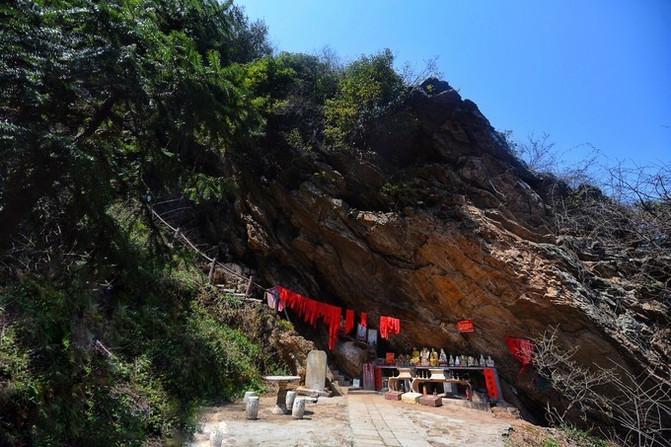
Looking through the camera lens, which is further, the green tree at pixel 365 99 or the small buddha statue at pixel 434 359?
the green tree at pixel 365 99

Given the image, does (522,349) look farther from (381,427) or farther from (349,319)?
(381,427)

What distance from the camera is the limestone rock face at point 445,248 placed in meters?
9.87

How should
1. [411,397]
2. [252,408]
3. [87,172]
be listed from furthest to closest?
[411,397], [252,408], [87,172]

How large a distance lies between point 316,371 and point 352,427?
365 cm

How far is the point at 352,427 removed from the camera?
6.31 m

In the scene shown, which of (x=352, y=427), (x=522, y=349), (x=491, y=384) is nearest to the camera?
(x=352, y=427)

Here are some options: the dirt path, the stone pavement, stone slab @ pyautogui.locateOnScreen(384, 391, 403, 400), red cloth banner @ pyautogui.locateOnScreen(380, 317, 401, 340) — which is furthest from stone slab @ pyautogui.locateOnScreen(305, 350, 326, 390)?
red cloth banner @ pyautogui.locateOnScreen(380, 317, 401, 340)

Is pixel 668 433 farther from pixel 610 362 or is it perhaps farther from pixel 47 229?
pixel 47 229

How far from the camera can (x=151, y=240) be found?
5.72m

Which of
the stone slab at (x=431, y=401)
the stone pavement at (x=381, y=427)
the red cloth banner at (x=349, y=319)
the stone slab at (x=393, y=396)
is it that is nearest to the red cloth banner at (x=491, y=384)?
the stone slab at (x=431, y=401)

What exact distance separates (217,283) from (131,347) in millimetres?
5089

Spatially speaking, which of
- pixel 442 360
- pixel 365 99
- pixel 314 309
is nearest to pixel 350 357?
pixel 314 309

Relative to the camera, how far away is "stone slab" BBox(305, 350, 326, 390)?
9.76 metres

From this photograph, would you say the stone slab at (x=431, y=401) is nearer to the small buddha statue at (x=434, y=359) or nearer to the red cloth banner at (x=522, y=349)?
the small buddha statue at (x=434, y=359)
